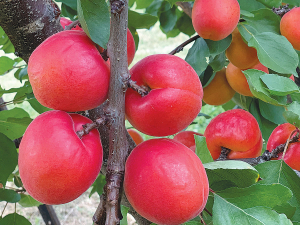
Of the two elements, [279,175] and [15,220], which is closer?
[279,175]

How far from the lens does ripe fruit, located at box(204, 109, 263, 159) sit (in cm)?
75

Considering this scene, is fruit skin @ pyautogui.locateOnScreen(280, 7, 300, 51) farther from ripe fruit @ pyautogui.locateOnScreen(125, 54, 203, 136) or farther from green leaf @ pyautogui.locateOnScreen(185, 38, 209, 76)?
ripe fruit @ pyautogui.locateOnScreen(125, 54, 203, 136)

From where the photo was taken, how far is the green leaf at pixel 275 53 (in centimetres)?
67

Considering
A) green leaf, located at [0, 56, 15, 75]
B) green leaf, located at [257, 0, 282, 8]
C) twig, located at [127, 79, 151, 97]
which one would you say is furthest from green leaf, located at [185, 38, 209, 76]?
green leaf, located at [0, 56, 15, 75]

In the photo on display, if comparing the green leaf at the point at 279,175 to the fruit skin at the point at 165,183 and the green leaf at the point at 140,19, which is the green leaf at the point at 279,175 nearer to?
the fruit skin at the point at 165,183

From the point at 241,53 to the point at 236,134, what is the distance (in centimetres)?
23

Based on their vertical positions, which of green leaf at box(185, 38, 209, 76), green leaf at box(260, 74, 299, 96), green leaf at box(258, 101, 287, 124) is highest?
green leaf at box(260, 74, 299, 96)

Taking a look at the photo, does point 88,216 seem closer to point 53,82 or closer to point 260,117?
point 260,117

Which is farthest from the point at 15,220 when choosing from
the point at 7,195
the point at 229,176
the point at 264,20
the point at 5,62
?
the point at 264,20

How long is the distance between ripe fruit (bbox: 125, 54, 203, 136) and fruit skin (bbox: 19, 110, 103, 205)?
0.26 feet

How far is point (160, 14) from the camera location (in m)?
1.23

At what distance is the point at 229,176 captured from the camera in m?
0.55

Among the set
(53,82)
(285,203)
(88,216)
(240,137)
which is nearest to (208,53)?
(240,137)

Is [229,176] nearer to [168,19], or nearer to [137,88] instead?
[137,88]
